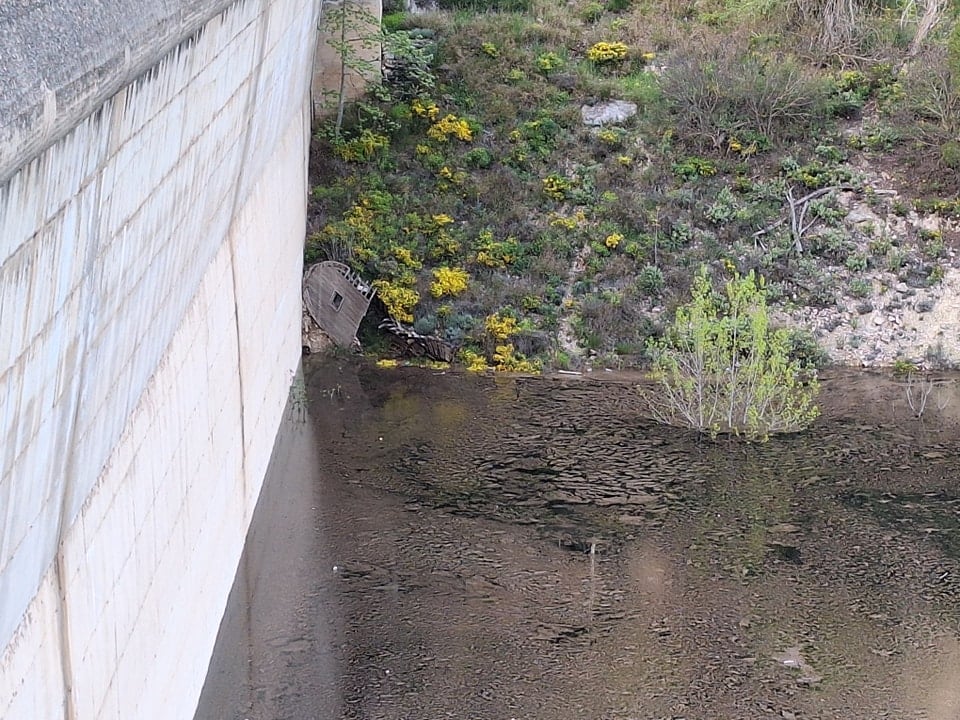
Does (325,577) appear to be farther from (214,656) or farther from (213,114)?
(213,114)

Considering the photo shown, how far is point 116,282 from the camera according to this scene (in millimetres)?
4527

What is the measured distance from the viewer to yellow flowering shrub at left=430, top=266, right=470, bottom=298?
15773 millimetres

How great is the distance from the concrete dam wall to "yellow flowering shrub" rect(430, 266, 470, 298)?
20.7ft

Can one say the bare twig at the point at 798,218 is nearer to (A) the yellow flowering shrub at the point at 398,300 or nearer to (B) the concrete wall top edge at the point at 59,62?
(A) the yellow flowering shrub at the point at 398,300

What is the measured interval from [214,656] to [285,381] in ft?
17.2

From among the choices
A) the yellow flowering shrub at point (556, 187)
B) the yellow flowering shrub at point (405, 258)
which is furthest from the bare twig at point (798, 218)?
the yellow flowering shrub at point (405, 258)

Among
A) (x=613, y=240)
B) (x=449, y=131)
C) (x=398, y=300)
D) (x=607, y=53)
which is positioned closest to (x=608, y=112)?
(x=607, y=53)

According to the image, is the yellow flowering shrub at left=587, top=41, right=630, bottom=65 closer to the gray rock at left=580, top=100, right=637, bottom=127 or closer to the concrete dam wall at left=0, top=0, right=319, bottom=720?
the gray rock at left=580, top=100, right=637, bottom=127

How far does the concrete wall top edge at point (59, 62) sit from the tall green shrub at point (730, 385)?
9402 millimetres

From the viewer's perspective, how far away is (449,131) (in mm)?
18031

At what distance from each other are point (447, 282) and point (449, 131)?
3.32 metres

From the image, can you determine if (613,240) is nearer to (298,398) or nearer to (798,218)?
(798,218)

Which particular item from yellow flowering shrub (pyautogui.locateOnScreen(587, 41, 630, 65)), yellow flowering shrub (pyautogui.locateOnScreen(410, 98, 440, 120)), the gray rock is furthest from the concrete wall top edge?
yellow flowering shrub (pyautogui.locateOnScreen(587, 41, 630, 65))

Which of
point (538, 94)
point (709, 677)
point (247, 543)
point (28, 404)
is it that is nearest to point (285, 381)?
point (247, 543)
